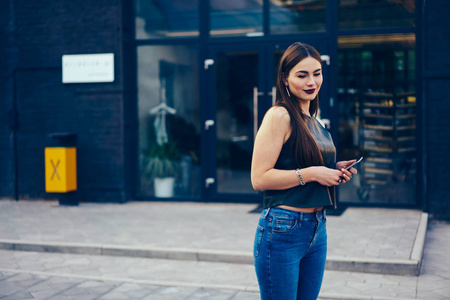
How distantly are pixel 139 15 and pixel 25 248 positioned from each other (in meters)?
4.87

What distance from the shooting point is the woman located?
280 cm

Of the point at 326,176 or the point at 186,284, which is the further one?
the point at 186,284

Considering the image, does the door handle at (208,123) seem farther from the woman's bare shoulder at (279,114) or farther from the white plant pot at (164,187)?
the woman's bare shoulder at (279,114)

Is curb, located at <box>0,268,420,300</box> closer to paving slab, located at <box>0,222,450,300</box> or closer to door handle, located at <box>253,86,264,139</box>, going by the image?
paving slab, located at <box>0,222,450,300</box>

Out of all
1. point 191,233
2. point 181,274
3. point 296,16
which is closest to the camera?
point 181,274

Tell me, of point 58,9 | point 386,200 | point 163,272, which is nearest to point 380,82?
point 386,200

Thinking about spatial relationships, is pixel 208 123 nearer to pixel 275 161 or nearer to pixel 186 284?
pixel 186 284

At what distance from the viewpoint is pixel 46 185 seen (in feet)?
32.5

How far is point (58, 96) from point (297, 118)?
8361 mm

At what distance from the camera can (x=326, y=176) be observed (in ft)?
9.08

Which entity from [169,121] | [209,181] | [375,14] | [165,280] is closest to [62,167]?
[169,121]

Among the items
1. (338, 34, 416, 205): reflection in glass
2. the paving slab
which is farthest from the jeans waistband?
(338, 34, 416, 205): reflection in glass

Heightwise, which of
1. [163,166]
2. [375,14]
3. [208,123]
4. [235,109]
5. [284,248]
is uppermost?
[375,14]

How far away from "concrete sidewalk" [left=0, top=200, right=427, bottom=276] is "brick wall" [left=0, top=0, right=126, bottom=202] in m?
0.68
